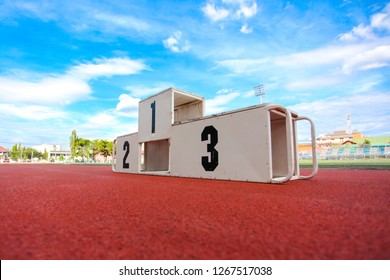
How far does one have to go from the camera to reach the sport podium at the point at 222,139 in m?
4.15

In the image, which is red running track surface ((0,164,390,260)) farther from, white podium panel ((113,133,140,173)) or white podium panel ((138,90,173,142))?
white podium panel ((113,133,140,173))

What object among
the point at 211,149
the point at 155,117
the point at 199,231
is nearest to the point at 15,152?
the point at 155,117

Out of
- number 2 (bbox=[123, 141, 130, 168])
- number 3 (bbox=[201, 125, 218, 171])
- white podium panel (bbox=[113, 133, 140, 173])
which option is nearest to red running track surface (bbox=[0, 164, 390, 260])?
number 3 (bbox=[201, 125, 218, 171])

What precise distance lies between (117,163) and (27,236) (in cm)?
862

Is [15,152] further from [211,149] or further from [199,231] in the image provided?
[199,231]

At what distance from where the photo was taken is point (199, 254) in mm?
1050

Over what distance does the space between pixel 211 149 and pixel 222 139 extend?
1.51ft

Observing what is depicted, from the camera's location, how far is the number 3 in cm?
514

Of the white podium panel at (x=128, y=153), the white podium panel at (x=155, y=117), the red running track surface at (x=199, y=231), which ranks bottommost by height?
the red running track surface at (x=199, y=231)

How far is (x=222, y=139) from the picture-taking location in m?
4.97

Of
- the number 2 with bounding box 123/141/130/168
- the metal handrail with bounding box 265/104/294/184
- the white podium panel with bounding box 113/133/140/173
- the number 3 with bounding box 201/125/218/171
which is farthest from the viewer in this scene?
the number 2 with bounding box 123/141/130/168

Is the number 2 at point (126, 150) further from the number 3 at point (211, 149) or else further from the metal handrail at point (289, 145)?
the metal handrail at point (289, 145)

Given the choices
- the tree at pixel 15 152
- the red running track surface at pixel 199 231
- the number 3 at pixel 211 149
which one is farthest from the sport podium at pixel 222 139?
the tree at pixel 15 152
